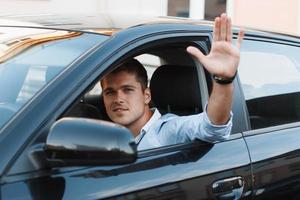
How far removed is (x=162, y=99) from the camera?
11.0 ft

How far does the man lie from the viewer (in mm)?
2557

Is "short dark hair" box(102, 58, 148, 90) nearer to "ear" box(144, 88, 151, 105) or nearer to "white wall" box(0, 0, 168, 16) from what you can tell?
"ear" box(144, 88, 151, 105)

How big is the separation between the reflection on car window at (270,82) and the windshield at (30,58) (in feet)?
2.94

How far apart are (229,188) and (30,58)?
0.95m

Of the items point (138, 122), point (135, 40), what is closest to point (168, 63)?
point (138, 122)

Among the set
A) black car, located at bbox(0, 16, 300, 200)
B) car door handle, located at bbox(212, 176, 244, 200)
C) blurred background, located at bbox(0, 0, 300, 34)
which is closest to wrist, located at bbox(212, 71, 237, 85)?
black car, located at bbox(0, 16, 300, 200)

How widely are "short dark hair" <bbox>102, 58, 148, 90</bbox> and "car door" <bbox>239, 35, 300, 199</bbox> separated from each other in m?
0.47

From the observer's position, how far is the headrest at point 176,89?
10.3ft

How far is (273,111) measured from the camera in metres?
3.26

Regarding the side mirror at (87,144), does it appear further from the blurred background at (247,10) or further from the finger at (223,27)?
the blurred background at (247,10)

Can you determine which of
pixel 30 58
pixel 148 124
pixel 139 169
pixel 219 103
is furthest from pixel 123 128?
pixel 148 124

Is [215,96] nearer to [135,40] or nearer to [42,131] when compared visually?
[135,40]

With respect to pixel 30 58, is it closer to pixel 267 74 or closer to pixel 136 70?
pixel 136 70

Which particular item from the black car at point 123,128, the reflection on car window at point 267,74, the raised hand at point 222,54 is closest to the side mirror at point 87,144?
the black car at point 123,128
